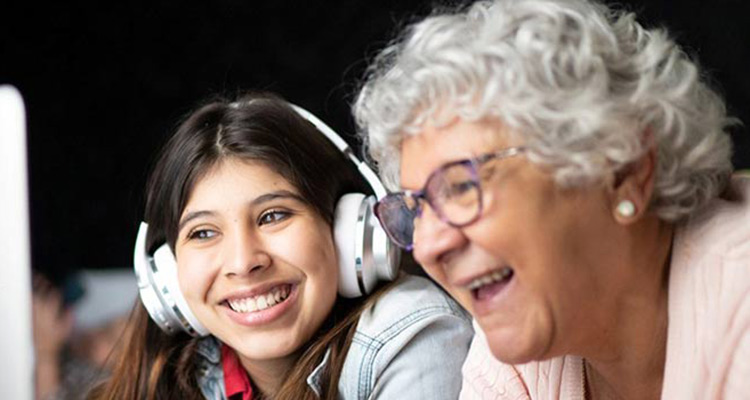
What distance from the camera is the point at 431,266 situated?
1.20m

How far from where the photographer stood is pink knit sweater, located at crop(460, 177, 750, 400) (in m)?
1.12

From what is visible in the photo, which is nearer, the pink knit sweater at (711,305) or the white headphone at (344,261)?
the pink knit sweater at (711,305)

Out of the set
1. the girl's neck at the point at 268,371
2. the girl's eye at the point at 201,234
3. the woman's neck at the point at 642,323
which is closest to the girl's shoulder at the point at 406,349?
the girl's neck at the point at 268,371

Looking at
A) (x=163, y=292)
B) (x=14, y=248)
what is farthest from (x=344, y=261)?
(x=14, y=248)

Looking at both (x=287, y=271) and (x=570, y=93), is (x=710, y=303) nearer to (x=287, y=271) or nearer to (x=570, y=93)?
(x=570, y=93)

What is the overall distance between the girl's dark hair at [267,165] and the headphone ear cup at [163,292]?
3 cm

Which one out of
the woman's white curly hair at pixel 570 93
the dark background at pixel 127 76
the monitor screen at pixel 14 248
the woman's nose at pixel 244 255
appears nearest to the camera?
the woman's white curly hair at pixel 570 93

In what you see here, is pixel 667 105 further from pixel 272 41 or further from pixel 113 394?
pixel 272 41

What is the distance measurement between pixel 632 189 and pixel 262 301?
0.65 meters

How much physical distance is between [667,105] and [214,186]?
72 cm

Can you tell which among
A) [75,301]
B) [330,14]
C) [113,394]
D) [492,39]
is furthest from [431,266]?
[75,301]

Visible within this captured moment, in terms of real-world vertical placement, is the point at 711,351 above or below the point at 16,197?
below

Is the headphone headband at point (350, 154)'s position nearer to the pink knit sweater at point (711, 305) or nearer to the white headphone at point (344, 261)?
the white headphone at point (344, 261)

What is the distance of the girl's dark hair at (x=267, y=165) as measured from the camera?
166cm
